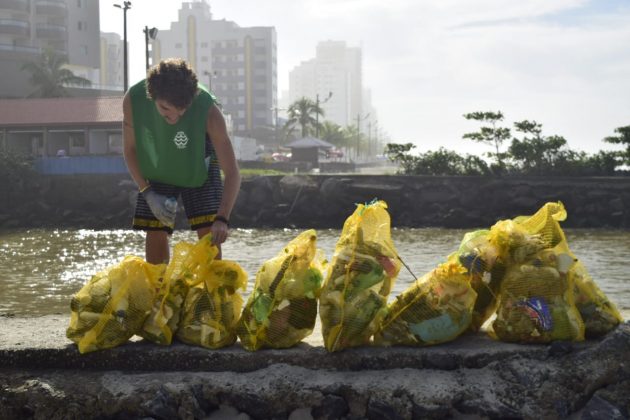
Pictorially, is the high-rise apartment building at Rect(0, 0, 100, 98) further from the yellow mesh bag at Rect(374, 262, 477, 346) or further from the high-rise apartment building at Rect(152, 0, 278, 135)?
the yellow mesh bag at Rect(374, 262, 477, 346)

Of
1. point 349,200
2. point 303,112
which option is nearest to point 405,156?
point 349,200

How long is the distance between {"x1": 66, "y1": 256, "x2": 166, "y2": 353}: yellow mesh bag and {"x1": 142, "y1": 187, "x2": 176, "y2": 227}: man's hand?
1.05ft

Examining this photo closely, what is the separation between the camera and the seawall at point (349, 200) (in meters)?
25.2

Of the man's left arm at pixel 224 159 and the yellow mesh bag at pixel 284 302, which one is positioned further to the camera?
the man's left arm at pixel 224 159

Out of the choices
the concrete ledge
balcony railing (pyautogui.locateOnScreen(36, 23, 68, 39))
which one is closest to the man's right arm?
the concrete ledge

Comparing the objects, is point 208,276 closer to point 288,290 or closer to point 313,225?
point 288,290

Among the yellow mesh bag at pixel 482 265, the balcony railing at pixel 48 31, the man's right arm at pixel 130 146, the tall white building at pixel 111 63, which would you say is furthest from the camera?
the tall white building at pixel 111 63

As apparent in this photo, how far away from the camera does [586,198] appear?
86.0 ft

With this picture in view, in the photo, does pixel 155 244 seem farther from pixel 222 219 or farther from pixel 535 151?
pixel 535 151

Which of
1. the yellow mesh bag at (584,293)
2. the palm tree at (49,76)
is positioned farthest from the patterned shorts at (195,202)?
the palm tree at (49,76)

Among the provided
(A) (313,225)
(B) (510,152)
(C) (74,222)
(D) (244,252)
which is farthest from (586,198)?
(C) (74,222)

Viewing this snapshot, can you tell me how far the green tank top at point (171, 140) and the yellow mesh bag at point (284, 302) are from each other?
68 centimetres

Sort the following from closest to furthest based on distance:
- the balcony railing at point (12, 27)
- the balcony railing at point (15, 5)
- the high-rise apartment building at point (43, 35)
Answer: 1. the high-rise apartment building at point (43, 35)
2. the balcony railing at point (12, 27)
3. the balcony railing at point (15, 5)

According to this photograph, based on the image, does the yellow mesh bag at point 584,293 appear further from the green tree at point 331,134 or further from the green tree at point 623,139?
the green tree at point 331,134
